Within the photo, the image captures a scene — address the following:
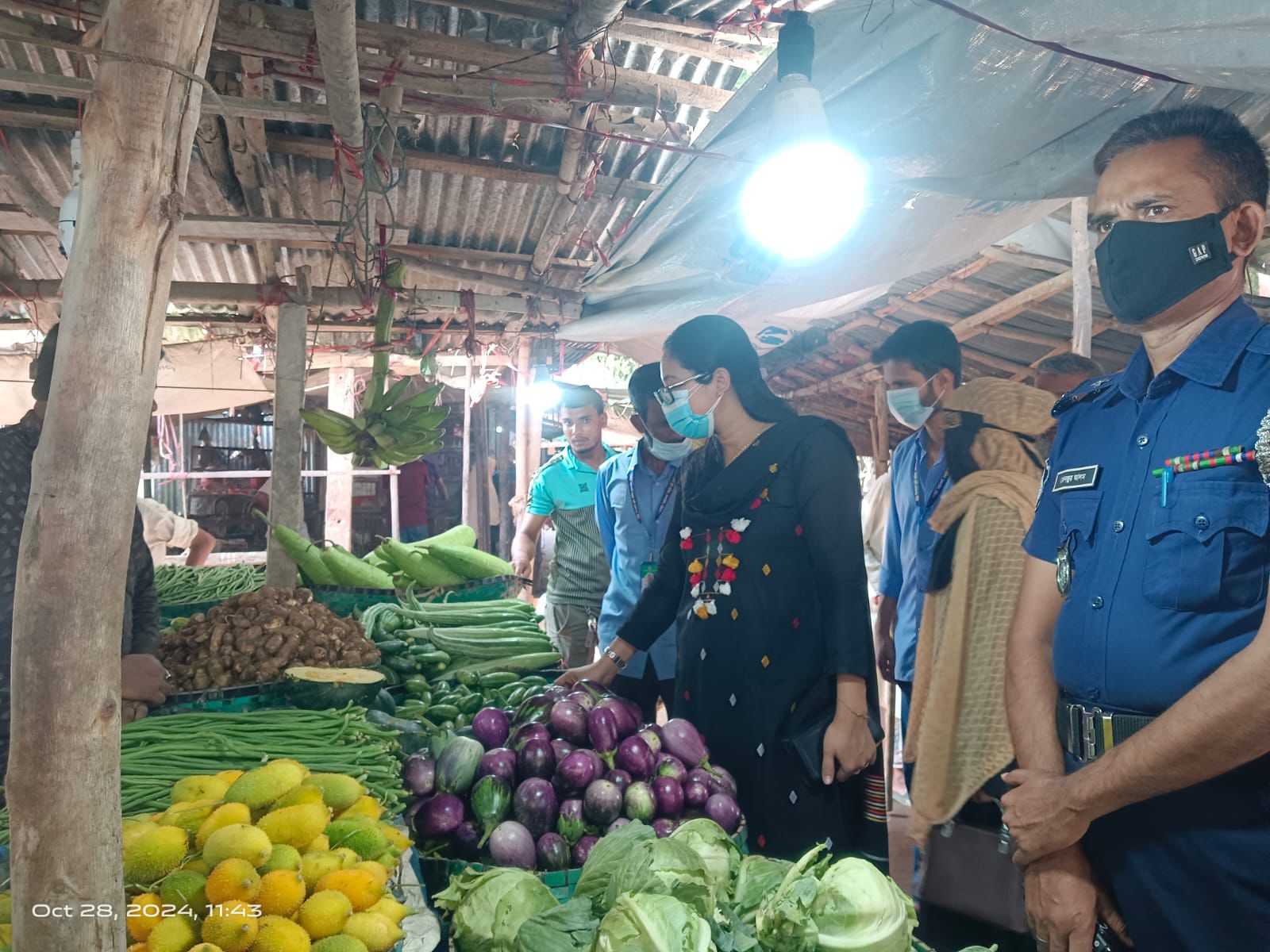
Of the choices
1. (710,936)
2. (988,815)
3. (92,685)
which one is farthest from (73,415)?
(988,815)

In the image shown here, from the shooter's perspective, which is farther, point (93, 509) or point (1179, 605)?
point (1179, 605)

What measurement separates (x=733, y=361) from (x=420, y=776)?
1.58 metres

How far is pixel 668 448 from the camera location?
3.65m

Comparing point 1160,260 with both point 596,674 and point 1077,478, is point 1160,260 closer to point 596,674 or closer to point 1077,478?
point 1077,478

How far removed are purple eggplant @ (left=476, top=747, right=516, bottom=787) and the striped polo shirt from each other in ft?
8.27

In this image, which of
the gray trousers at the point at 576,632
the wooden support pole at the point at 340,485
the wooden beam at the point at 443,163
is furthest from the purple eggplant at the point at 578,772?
the wooden support pole at the point at 340,485

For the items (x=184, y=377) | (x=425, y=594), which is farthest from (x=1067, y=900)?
(x=184, y=377)

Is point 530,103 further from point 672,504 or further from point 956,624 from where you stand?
point 956,624

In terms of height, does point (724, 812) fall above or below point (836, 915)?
below

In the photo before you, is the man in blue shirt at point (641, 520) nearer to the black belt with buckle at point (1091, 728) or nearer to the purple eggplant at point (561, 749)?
the purple eggplant at point (561, 749)

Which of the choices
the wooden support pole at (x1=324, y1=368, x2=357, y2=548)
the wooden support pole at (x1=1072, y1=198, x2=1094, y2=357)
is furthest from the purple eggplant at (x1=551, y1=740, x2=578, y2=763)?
the wooden support pole at (x1=324, y1=368, x2=357, y2=548)

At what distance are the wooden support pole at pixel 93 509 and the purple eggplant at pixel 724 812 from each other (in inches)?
53.3

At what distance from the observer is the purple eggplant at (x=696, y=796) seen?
210cm

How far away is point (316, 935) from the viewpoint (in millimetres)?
1314
